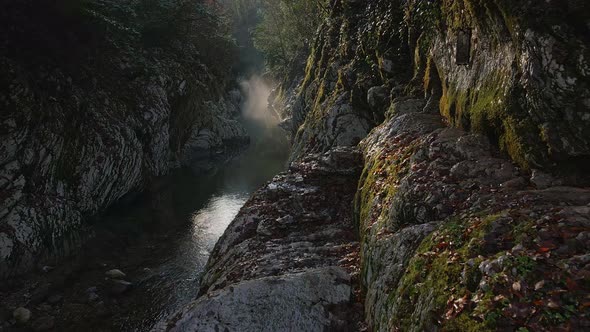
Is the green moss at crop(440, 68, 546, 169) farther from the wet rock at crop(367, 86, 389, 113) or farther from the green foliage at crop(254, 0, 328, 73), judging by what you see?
the green foliage at crop(254, 0, 328, 73)

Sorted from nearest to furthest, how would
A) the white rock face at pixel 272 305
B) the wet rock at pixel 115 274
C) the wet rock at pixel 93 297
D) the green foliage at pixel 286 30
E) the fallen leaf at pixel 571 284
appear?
the fallen leaf at pixel 571 284, the white rock face at pixel 272 305, the wet rock at pixel 93 297, the wet rock at pixel 115 274, the green foliage at pixel 286 30

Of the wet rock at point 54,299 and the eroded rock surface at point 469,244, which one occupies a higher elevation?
the eroded rock surface at point 469,244

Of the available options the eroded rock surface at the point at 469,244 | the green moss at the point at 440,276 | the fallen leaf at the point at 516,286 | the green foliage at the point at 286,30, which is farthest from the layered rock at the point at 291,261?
the green foliage at the point at 286,30

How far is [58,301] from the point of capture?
1606 cm

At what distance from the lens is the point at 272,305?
8977mm

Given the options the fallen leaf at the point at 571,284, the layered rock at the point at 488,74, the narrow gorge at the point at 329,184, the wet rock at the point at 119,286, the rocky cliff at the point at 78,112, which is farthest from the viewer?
the rocky cliff at the point at 78,112

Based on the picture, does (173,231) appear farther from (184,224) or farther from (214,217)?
(214,217)

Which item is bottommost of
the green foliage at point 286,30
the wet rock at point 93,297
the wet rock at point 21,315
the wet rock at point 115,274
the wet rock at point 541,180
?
the wet rock at point 21,315

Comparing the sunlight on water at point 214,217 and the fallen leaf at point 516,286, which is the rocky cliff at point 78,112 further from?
the fallen leaf at point 516,286

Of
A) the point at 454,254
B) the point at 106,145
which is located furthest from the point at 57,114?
the point at 454,254

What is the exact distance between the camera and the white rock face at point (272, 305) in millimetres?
8719

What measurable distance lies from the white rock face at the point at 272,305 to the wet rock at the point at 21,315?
29.5 ft

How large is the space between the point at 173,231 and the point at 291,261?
12.8 metres

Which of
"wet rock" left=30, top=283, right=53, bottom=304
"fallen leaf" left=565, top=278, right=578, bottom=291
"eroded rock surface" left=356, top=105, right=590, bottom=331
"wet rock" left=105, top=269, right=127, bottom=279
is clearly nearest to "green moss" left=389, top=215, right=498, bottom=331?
"eroded rock surface" left=356, top=105, right=590, bottom=331
